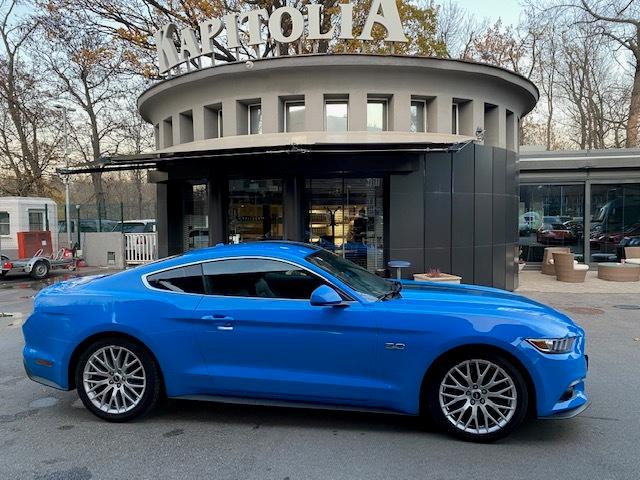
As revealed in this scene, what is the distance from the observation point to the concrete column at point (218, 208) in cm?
→ 1121

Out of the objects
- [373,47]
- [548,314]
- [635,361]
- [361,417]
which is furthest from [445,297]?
[373,47]

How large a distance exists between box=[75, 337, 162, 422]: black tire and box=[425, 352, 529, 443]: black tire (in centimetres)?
227

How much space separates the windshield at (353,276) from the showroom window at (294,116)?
6.94 m

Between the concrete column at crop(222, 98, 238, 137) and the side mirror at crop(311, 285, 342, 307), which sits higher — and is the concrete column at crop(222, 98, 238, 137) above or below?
above

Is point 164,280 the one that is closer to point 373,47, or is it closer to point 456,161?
point 456,161

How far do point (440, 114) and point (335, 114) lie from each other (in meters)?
2.35

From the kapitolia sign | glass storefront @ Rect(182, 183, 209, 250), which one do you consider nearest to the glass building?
the kapitolia sign

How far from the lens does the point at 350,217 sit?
1082 centimetres

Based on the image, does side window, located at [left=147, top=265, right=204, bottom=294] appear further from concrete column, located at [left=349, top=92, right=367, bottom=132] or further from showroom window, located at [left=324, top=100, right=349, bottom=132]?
showroom window, located at [left=324, top=100, right=349, bottom=132]

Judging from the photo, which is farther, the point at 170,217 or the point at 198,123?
the point at 170,217

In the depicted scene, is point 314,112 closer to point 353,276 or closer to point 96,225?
point 353,276

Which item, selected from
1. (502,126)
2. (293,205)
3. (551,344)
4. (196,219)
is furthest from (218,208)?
(551,344)

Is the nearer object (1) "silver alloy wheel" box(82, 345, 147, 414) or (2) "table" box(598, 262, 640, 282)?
(1) "silver alloy wheel" box(82, 345, 147, 414)

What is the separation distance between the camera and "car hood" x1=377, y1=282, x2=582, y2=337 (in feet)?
12.2
